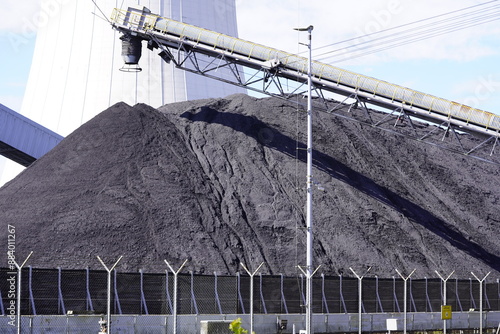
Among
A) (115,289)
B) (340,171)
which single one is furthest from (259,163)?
(115,289)

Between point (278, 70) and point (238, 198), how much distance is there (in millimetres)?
7734

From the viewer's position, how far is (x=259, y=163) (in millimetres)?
49375

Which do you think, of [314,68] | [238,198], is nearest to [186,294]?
[238,198]

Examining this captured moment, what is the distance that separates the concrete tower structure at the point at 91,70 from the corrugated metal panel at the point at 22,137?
128cm

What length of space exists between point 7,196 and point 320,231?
55.9ft

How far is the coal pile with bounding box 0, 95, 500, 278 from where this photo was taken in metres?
39.3

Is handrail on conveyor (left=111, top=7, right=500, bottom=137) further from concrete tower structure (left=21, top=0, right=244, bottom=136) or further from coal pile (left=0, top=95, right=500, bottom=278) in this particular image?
coal pile (left=0, top=95, right=500, bottom=278)

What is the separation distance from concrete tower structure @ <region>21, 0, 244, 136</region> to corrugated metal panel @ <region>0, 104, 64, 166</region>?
128 cm

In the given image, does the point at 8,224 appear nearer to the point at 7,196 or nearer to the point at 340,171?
Result: the point at 7,196

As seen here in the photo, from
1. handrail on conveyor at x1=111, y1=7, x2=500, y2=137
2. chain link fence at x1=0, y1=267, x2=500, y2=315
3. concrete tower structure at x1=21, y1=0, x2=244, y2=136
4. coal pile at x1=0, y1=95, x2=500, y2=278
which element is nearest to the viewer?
chain link fence at x1=0, y1=267, x2=500, y2=315

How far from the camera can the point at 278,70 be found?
4672 centimetres

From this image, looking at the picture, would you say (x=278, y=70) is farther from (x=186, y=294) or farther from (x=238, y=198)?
(x=186, y=294)

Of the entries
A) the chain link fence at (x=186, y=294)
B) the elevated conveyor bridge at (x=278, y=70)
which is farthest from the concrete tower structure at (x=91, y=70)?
the chain link fence at (x=186, y=294)

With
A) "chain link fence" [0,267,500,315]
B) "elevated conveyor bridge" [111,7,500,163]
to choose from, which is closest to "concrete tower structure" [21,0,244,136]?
"elevated conveyor bridge" [111,7,500,163]
